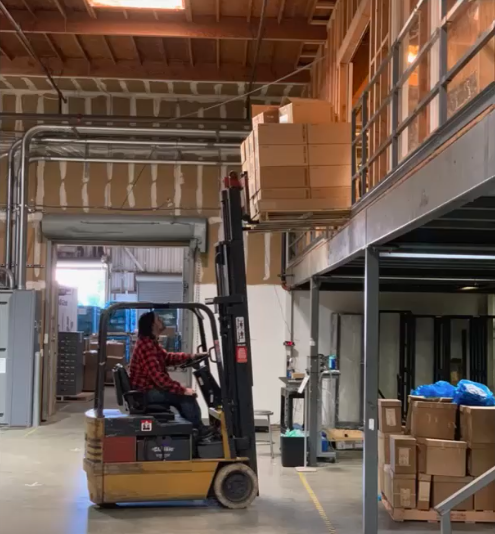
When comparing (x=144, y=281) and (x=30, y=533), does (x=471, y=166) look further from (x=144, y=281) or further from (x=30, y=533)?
(x=144, y=281)

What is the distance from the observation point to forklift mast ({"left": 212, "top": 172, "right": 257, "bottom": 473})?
6875mm

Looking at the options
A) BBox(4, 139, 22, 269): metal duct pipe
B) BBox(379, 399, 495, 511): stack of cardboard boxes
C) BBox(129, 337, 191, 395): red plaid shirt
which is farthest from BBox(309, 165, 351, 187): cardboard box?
BBox(4, 139, 22, 269): metal duct pipe

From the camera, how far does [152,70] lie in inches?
468

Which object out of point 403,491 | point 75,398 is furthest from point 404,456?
point 75,398

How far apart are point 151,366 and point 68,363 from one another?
30.7ft

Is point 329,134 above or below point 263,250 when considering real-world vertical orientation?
above

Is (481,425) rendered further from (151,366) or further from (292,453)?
(151,366)

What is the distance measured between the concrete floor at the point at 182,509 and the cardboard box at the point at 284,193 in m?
3.17

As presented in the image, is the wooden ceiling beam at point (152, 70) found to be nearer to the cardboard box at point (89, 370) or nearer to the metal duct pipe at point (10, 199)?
the metal duct pipe at point (10, 199)

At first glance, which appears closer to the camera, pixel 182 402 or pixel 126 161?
pixel 182 402

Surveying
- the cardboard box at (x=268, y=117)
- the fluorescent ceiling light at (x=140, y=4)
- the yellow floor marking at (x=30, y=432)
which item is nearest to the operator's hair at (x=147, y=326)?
the cardboard box at (x=268, y=117)

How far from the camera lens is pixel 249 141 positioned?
23.1 ft

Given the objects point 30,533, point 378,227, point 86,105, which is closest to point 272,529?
point 30,533

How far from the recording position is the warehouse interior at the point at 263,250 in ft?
18.7
